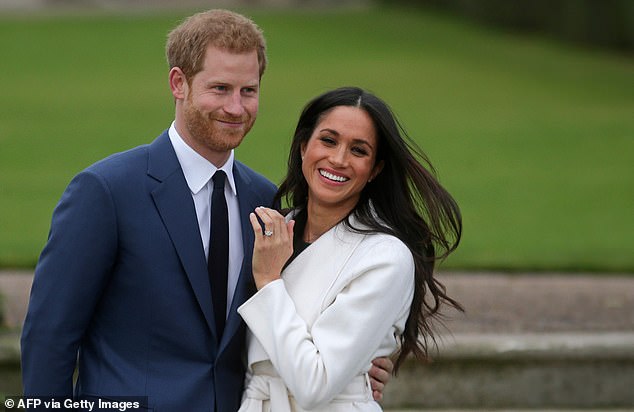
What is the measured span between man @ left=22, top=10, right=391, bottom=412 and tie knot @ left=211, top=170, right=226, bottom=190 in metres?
0.01

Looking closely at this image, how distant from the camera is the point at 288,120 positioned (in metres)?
15.7

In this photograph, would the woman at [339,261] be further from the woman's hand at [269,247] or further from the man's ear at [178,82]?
the man's ear at [178,82]

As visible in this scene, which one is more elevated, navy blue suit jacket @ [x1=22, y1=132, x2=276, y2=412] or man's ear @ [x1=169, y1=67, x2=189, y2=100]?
man's ear @ [x1=169, y1=67, x2=189, y2=100]

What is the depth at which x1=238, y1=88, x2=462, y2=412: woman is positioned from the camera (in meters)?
3.43

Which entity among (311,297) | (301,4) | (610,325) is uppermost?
(311,297)

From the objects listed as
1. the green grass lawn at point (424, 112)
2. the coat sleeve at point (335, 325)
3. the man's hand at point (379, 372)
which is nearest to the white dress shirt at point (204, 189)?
the coat sleeve at point (335, 325)

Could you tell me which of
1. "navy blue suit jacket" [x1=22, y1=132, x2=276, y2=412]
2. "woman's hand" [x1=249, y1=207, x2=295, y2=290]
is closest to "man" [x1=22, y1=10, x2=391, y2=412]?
"navy blue suit jacket" [x1=22, y1=132, x2=276, y2=412]

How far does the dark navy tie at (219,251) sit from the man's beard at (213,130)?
0.39ft

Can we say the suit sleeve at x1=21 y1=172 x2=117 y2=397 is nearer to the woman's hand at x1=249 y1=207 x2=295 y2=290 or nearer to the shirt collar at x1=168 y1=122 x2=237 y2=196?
the shirt collar at x1=168 y1=122 x2=237 y2=196

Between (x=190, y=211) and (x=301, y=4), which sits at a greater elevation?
(x=190, y=211)

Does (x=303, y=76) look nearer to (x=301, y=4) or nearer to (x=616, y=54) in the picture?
(x=616, y=54)

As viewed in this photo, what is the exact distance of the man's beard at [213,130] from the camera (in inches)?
140

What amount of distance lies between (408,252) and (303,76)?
53.1ft

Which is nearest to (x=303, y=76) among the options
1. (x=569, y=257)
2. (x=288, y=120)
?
(x=288, y=120)
